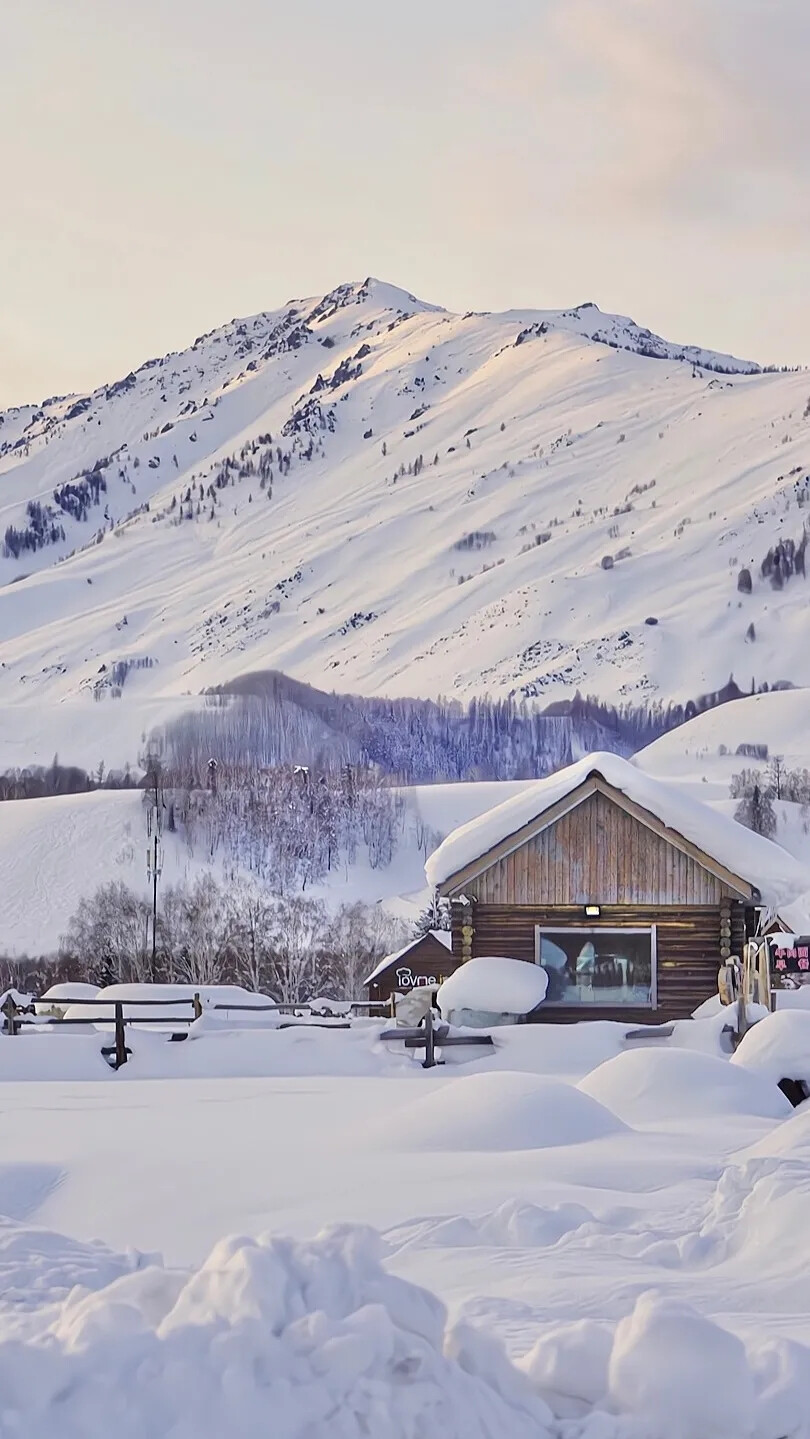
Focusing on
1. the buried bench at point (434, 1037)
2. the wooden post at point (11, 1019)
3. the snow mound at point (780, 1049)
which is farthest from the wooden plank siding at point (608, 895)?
the snow mound at point (780, 1049)

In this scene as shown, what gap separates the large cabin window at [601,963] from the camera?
25.4 metres

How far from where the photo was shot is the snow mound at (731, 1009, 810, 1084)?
15.8 meters

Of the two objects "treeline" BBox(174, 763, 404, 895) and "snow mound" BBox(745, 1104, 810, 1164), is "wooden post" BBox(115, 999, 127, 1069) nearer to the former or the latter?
"snow mound" BBox(745, 1104, 810, 1164)

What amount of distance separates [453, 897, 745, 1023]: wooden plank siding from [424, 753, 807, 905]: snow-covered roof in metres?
0.97

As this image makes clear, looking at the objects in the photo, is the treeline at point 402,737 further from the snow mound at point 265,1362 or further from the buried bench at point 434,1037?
the snow mound at point 265,1362

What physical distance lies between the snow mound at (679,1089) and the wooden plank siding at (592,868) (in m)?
9.86

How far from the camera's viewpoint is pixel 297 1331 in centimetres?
459

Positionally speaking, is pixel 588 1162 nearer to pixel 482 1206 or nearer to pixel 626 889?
pixel 482 1206

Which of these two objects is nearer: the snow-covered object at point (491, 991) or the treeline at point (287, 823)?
the snow-covered object at point (491, 991)

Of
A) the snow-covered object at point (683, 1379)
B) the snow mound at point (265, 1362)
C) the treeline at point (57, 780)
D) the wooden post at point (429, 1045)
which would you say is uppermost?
the treeline at point (57, 780)

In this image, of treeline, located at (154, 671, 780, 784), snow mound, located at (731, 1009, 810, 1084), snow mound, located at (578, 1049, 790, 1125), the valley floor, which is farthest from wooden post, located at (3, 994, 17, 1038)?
treeline, located at (154, 671, 780, 784)

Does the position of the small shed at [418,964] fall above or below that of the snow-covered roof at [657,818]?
below

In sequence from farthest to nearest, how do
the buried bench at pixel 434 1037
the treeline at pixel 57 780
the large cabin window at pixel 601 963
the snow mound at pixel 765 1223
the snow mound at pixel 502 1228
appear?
the treeline at pixel 57 780, the large cabin window at pixel 601 963, the buried bench at pixel 434 1037, the snow mound at pixel 502 1228, the snow mound at pixel 765 1223

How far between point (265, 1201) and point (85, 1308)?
19.9 feet
